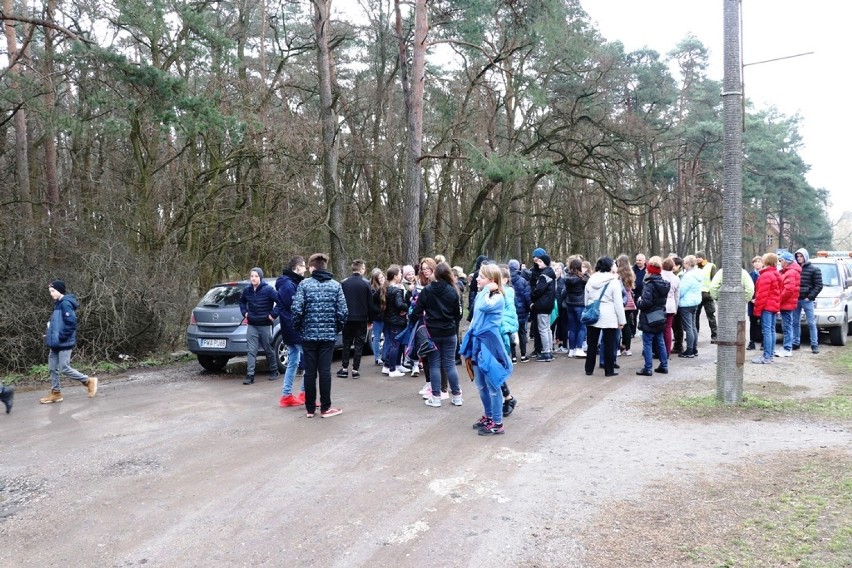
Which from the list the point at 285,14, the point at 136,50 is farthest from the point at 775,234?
the point at 136,50

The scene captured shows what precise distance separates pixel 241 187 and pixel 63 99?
495cm

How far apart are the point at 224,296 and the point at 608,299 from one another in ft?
20.9

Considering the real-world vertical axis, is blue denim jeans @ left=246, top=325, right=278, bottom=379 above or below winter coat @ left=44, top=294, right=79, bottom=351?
below

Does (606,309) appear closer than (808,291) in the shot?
Yes

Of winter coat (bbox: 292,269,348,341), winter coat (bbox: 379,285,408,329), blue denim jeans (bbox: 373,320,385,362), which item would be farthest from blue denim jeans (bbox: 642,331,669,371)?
winter coat (bbox: 292,269,348,341)

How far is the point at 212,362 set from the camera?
11.6 m

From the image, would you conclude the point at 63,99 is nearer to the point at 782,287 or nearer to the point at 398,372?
the point at 398,372

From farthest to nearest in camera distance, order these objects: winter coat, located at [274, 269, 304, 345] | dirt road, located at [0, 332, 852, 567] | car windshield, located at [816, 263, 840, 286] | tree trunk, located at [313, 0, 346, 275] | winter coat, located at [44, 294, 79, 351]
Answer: tree trunk, located at [313, 0, 346, 275] → car windshield, located at [816, 263, 840, 286] → winter coat, located at [274, 269, 304, 345] → winter coat, located at [44, 294, 79, 351] → dirt road, located at [0, 332, 852, 567]

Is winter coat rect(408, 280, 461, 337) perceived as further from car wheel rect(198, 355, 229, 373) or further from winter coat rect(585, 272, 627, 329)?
car wheel rect(198, 355, 229, 373)

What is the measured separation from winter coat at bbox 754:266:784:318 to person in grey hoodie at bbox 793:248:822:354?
3.54 feet

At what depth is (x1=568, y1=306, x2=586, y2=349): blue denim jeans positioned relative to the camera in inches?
478

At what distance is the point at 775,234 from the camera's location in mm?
65375

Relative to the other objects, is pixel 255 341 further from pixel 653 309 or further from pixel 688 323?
pixel 688 323

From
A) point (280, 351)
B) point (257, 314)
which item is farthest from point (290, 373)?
point (280, 351)
